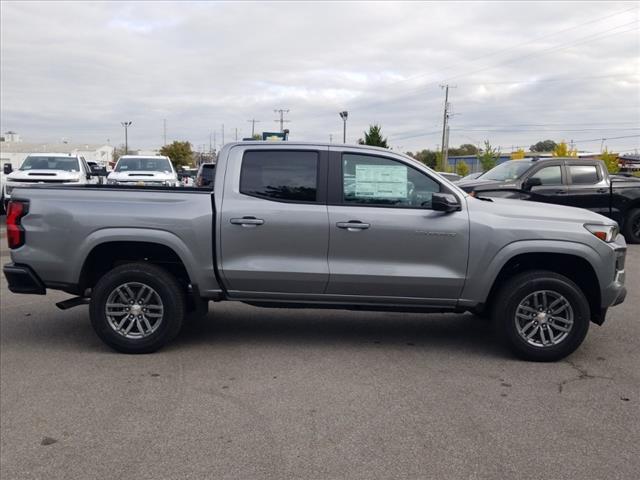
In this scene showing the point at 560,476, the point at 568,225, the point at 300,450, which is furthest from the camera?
the point at 568,225

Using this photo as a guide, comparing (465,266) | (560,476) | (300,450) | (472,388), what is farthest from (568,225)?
(300,450)

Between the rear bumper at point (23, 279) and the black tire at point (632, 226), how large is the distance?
1205 centimetres

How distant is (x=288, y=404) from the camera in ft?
14.9

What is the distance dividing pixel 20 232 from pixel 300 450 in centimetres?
347

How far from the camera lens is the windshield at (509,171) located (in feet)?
43.4

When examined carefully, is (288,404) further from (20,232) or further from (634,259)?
(634,259)

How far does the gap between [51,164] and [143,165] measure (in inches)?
103

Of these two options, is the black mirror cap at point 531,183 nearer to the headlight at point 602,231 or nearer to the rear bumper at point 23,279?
the headlight at point 602,231

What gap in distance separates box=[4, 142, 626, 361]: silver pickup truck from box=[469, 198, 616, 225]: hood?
18mm

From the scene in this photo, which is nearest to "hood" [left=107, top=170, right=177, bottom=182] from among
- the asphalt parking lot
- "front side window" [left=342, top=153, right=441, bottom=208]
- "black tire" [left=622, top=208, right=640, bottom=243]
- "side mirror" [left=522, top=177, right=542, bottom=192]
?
"side mirror" [left=522, top=177, right=542, bottom=192]

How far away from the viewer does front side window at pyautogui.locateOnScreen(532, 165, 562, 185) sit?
514 inches

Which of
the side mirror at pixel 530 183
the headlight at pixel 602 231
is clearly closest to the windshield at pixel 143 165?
the side mirror at pixel 530 183

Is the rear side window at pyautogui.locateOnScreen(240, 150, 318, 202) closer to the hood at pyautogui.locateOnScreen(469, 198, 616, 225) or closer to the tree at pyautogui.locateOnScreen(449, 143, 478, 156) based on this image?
the hood at pyautogui.locateOnScreen(469, 198, 616, 225)

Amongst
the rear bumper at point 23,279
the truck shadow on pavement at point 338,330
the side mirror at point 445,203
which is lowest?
the truck shadow on pavement at point 338,330
